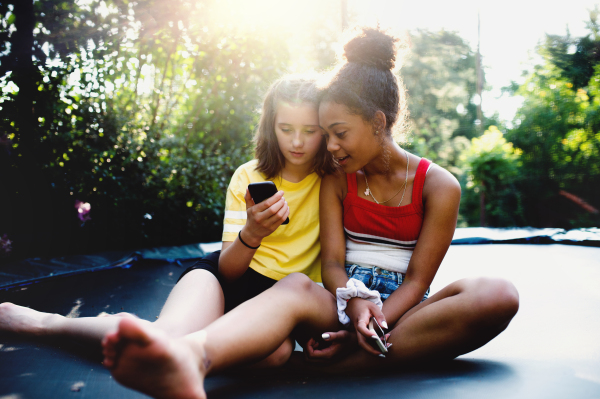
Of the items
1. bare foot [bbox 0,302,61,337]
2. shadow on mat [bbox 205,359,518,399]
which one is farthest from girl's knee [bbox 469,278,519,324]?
bare foot [bbox 0,302,61,337]

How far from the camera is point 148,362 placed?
2.18 ft

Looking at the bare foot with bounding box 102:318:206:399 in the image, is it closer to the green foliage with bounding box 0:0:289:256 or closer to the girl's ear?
the girl's ear

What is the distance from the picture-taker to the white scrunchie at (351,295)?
3.44 feet

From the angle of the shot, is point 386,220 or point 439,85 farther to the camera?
point 439,85

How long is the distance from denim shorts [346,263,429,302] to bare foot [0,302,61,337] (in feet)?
3.03

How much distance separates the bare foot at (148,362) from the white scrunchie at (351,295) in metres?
0.47

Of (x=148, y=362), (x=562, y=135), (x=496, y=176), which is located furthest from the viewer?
(x=496, y=176)

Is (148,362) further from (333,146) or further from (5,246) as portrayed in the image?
(5,246)

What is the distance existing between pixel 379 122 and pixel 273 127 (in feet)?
1.26

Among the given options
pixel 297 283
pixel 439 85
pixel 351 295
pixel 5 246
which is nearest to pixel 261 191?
pixel 297 283

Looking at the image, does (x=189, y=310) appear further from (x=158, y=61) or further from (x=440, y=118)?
(x=440, y=118)

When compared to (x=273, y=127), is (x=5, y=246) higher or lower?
lower

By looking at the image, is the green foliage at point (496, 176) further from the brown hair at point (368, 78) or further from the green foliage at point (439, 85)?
the brown hair at point (368, 78)

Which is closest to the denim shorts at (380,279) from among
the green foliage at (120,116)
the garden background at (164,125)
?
the garden background at (164,125)
